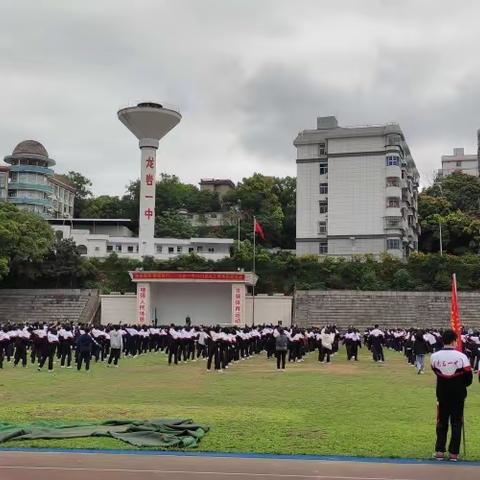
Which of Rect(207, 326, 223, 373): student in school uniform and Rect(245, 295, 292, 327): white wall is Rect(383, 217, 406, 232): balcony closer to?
Rect(245, 295, 292, 327): white wall

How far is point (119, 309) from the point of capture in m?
47.3

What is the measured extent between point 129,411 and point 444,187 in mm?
63097

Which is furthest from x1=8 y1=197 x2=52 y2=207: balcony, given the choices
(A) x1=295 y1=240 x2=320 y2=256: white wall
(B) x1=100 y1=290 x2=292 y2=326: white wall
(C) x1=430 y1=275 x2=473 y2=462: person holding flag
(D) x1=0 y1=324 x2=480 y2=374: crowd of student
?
(C) x1=430 y1=275 x2=473 y2=462: person holding flag

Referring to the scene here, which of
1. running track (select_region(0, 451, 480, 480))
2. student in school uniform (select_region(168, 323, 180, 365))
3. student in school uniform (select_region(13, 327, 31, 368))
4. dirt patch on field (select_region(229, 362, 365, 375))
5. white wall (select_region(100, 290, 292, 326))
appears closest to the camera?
running track (select_region(0, 451, 480, 480))

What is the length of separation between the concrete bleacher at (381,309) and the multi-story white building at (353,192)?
9.63 metres

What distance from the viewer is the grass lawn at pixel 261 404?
8500 mm

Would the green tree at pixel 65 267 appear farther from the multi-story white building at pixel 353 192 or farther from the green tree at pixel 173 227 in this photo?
the multi-story white building at pixel 353 192

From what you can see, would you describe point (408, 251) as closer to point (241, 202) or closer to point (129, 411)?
point (241, 202)

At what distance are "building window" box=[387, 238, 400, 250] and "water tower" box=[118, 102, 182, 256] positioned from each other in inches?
794

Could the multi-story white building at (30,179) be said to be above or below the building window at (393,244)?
above

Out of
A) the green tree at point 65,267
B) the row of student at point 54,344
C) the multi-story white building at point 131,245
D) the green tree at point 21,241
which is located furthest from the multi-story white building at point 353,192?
the row of student at point 54,344

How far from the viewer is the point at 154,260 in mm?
55406

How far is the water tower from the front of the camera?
53.8 m

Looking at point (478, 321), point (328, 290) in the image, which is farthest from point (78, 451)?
point (328, 290)
